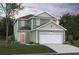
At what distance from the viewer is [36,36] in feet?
34.9

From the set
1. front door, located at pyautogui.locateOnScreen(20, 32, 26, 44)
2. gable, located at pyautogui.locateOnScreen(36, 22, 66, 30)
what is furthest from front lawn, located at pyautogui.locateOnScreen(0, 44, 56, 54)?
gable, located at pyautogui.locateOnScreen(36, 22, 66, 30)

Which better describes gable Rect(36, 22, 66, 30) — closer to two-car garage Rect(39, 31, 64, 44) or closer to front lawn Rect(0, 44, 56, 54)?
two-car garage Rect(39, 31, 64, 44)

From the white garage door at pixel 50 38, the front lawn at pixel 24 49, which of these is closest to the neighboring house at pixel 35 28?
the white garage door at pixel 50 38

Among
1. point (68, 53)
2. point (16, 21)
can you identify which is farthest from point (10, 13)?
point (68, 53)

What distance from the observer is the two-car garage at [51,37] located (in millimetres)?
10656

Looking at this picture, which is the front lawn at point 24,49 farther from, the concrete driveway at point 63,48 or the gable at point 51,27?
the gable at point 51,27

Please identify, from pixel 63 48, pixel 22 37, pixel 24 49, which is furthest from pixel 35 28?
pixel 63 48

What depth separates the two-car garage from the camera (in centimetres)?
1066

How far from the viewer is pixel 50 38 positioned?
10.7m

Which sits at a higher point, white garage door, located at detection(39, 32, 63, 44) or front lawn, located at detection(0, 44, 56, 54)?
A: white garage door, located at detection(39, 32, 63, 44)

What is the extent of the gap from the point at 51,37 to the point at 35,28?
455 mm

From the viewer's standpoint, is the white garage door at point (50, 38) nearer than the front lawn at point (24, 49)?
No

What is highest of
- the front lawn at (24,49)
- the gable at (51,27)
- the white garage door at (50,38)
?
the gable at (51,27)
